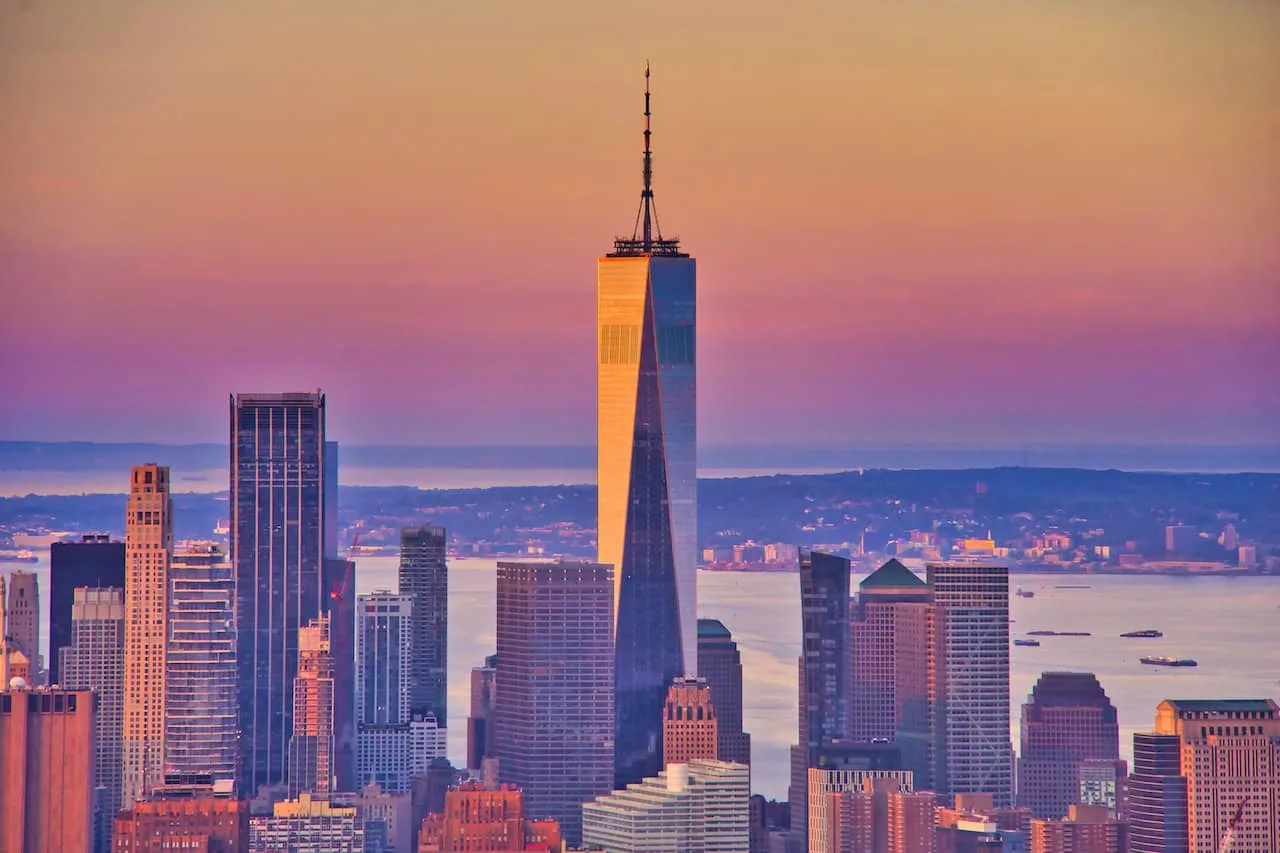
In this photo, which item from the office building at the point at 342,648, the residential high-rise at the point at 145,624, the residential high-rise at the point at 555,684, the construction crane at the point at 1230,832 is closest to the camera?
the construction crane at the point at 1230,832

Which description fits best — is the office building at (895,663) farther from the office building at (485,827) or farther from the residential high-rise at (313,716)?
the residential high-rise at (313,716)

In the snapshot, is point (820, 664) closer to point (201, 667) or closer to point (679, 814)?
point (679, 814)

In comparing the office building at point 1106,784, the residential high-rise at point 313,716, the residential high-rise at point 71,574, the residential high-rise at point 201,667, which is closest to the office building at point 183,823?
the residential high-rise at point 201,667

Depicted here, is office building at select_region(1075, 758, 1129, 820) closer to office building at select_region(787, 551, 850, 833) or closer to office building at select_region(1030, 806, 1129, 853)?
office building at select_region(1030, 806, 1129, 853)

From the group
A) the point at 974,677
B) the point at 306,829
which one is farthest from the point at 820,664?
the point at 306,829

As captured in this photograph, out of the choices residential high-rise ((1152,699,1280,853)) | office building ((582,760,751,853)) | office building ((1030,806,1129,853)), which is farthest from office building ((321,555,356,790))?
residential high-rise ((1152,699,1280,853))
